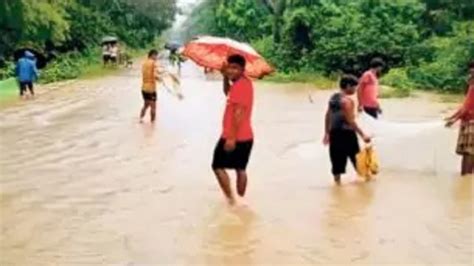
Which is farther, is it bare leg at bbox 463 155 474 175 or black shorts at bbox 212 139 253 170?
bare leg at bbox 463 155 474 175

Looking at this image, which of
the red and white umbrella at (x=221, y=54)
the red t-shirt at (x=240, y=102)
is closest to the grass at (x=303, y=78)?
the red and white umbrella at (x=221, y=54)

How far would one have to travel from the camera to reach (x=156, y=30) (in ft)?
216

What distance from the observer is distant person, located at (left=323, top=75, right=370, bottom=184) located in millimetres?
11078

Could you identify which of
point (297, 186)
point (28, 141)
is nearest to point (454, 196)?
point (297, 186)

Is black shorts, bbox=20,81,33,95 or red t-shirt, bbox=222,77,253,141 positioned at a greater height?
red t-shirt, bbox=222,77,253,141

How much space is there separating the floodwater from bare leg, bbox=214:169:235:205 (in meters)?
0.15

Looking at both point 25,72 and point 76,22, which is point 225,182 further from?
point 76,22

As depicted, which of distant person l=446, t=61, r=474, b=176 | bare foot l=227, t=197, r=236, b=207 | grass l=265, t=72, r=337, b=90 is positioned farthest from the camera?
grass l=265, t=72, r=337, b=90

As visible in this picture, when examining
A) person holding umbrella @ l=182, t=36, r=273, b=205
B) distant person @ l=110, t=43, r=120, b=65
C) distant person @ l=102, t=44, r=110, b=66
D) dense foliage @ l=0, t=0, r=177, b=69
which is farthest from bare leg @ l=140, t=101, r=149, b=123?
distant person @ l=110, t=43, r=120, b=65

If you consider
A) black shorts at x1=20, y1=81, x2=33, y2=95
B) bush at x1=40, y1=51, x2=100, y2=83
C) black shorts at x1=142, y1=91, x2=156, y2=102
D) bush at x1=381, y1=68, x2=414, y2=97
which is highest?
black shorts at x1=142, y1=91, x2=156, y2=102

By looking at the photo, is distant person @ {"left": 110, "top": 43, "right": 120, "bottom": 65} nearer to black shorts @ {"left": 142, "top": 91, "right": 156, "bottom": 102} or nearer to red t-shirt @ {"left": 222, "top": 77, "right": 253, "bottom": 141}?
black shorts @ {"left": 142, "top": 91, "right": 156, "bottom": 102}

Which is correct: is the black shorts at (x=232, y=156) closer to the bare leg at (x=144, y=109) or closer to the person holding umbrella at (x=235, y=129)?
the person holding umbrella at (x=235, y=129)

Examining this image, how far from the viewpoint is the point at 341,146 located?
11336mm

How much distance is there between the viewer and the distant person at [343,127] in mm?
11078
